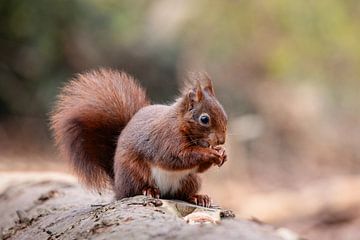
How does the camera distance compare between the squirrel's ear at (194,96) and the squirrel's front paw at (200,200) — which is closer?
the squirrel's front paw at (200,200)

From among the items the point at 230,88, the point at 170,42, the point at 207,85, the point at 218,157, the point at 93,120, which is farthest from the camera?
the point at 230,88

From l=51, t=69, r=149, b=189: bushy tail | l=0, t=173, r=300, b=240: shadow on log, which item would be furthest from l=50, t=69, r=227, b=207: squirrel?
l=0, t=173, r=300, b=240: shadow on log

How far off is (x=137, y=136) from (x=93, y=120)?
1.07 ft

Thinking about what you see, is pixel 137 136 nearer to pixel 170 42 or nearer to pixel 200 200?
pixel 200 200

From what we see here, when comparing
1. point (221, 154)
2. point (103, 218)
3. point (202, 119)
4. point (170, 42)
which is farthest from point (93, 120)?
point (170, 42)

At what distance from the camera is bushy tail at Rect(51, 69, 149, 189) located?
2.53 meters

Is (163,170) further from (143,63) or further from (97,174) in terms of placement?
(143,63)

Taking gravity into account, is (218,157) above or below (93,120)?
below

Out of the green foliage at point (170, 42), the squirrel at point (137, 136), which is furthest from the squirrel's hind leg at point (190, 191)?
the green foliage at point (170, 42)

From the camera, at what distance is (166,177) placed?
7.36ft

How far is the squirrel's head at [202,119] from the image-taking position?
89.6 inches

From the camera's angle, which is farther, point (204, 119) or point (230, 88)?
point (230, 88)

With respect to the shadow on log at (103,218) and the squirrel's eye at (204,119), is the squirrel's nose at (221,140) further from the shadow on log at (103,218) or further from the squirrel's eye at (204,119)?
the shadow on log at (103,218)

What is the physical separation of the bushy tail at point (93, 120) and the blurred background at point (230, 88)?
9.15 ft
